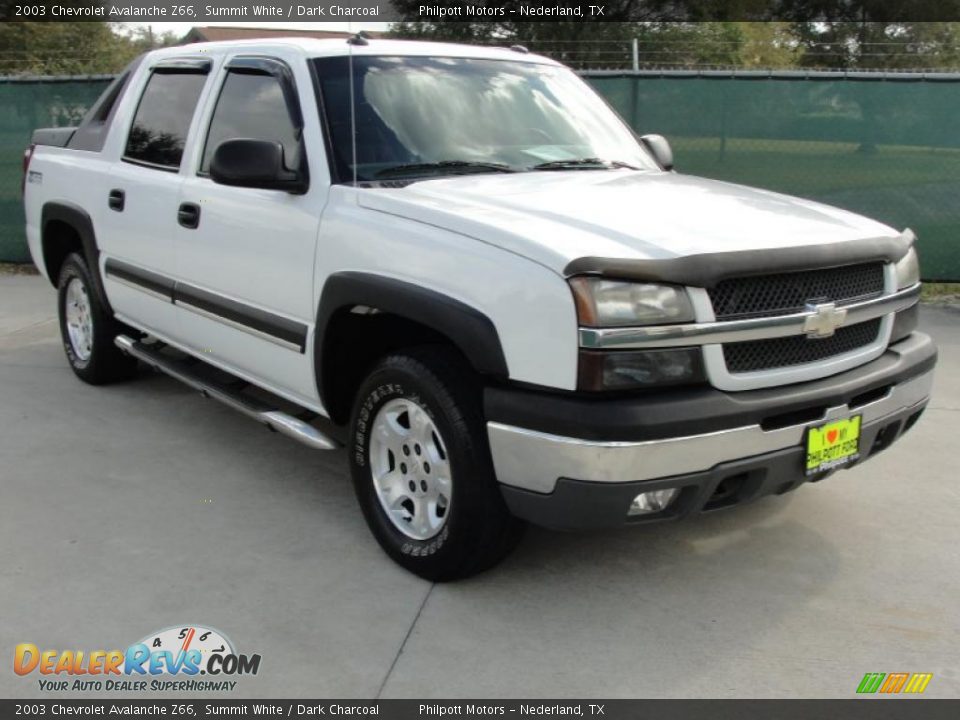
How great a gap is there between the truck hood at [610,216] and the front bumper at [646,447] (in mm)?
439

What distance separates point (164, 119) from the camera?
5.03m

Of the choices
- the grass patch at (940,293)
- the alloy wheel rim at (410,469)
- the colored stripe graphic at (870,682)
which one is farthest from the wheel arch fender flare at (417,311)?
the grass patch at (940,293)

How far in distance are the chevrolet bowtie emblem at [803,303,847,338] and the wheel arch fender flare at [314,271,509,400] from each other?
39.1 inches

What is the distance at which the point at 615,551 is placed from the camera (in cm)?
381

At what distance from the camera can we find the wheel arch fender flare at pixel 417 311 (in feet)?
9.96

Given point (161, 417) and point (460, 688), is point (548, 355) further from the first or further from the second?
point (161, 417)

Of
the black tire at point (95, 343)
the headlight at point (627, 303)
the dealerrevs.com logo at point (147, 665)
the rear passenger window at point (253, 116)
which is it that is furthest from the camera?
the black tire at point (95, 343)

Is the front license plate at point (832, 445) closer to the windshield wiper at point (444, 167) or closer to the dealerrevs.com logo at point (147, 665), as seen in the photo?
the windshield wiper at point (444, 167)

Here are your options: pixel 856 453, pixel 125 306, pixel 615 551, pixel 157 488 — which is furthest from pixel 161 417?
pixel 856 453

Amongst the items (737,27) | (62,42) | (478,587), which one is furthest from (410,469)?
(737,27)

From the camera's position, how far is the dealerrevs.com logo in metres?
2.97

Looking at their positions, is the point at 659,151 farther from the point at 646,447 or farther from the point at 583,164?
the point at 646,447

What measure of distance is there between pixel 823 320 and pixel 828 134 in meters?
6.01

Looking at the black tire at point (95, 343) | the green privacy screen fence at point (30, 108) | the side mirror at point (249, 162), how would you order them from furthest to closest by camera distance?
the green privacy screen fence at point (30, 108)
the black tire at point (95, 343)
the side mirror at point (249, 162)
